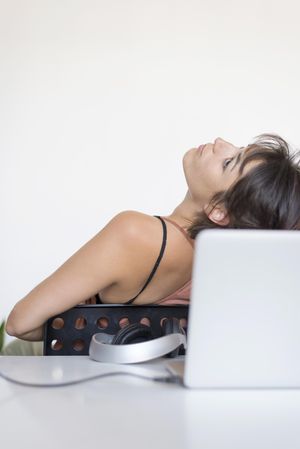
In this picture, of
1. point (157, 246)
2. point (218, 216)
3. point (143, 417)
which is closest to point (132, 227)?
point (157, 246)

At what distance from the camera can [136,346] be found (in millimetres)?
861

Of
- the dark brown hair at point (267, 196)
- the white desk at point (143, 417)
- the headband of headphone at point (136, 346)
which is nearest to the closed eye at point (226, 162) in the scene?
the dark brown hair at point (267, 196)

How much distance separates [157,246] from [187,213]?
0.26m

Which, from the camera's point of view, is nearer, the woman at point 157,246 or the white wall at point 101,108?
the woman at point 157,246

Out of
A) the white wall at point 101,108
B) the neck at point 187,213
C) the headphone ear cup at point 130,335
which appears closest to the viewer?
the headphone ear cup at point 130,335

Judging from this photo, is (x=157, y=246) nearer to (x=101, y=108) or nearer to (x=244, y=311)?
(x=244, y=311)

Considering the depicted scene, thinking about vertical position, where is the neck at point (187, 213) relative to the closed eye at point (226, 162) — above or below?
below

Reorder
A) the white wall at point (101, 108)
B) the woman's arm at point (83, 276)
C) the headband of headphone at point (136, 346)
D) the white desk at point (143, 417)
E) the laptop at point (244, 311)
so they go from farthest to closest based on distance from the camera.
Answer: the white wall at point (101, 108)
the woman's arm at point (83, 276)
the headband of headphone at point (136, 346)
the laptop at point (244, 311)
the white desk at point (143, 417)

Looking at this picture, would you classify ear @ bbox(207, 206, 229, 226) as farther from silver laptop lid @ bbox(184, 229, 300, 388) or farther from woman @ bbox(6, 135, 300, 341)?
silver laptop lid @ bbox(184, 229, 300, 388)

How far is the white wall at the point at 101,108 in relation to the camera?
3516mm

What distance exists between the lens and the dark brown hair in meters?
1.42

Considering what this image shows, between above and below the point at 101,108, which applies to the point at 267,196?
below

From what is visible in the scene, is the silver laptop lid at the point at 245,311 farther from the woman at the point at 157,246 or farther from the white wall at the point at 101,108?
the white wall at the point at 101,108

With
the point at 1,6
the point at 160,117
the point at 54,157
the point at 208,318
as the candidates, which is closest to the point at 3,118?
the point at 54,157
